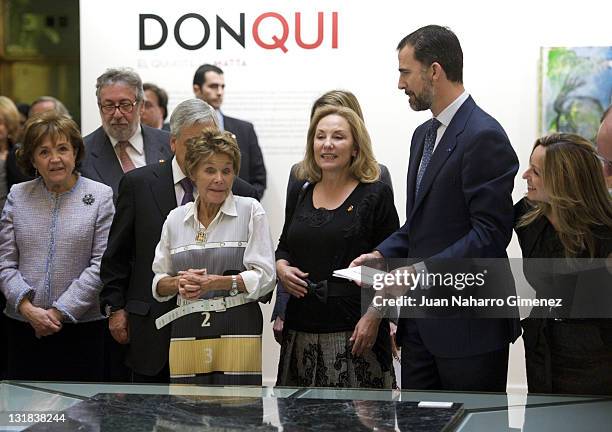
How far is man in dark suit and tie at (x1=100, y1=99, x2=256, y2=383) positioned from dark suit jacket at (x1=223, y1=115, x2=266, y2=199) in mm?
1727

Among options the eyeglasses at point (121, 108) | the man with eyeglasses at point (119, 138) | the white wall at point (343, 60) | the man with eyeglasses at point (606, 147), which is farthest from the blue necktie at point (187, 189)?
the white wall at point (343, 60)

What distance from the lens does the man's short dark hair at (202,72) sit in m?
6.24

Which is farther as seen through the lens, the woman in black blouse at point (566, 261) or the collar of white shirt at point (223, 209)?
the collar of white shirt at point (223, 209)

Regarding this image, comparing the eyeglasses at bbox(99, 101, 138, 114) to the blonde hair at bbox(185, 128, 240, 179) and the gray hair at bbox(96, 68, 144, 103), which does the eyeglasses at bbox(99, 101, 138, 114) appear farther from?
the blonde hair at bbox(185, 128, 240, 179)

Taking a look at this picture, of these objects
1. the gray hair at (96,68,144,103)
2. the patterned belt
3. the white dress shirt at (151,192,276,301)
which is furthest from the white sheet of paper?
the gray hair at (96,68,144,103)

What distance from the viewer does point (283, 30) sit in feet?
20.3

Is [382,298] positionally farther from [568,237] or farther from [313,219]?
[568,237]

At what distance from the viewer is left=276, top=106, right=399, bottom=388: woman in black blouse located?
4.28 metres

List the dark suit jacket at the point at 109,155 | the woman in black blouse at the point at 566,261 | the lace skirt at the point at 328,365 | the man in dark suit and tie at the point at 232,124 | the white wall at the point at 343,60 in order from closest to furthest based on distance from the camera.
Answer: the woman in black blouse at the point at 566,261 → the lace skirt at the point at 328,365 → the dark suit jacket at the point at 109,155 → the white wall at the point at 343,60 → the man in dark suit and tie at the point at 232,124

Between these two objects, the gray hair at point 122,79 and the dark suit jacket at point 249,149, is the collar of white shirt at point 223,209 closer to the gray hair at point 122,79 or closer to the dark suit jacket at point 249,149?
the gray hair at point 122,79

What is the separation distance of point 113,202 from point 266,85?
1.66m

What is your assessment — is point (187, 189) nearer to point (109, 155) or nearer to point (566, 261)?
point (109, 155)

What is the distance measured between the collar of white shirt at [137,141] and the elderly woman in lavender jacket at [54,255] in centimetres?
44

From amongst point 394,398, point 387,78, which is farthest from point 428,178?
point 387,78
